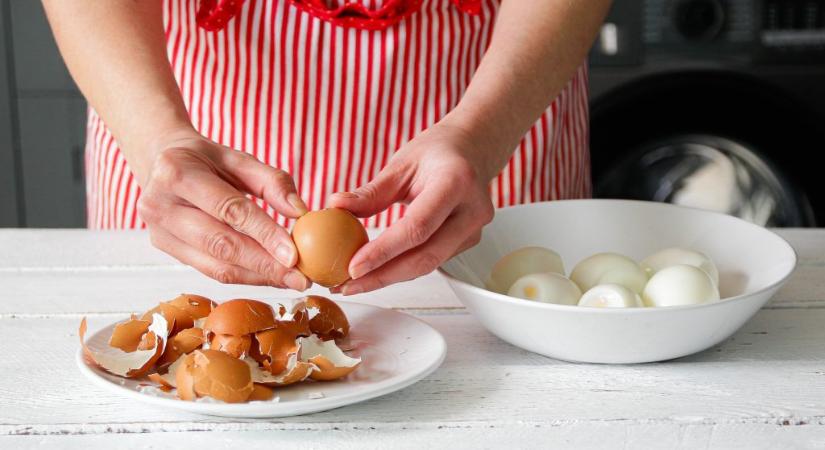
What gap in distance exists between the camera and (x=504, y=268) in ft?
2.90

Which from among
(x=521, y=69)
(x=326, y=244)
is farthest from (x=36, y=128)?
(x=326, y=244)

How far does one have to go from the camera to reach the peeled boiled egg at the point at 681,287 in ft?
2.56

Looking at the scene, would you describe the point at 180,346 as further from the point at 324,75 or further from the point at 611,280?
the point at 324,75

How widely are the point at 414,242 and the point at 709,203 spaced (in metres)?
1.64

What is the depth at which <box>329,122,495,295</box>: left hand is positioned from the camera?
75 centimetres

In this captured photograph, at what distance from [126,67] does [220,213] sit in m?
0.28

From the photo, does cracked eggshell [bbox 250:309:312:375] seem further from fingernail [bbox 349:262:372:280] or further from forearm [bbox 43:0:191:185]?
forearm [bbox 43:0:191:185]

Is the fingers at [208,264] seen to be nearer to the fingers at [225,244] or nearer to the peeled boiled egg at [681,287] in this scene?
the fingers at [225,244]

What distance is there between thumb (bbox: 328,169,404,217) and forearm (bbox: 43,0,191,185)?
0.18m

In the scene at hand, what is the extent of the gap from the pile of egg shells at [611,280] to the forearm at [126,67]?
0.32m

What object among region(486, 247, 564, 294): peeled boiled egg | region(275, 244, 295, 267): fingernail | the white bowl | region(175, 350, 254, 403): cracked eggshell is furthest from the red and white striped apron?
region(175, 350, 254, 403): cracked eggshell

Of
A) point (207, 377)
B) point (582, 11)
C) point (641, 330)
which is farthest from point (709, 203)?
point (207, 377)

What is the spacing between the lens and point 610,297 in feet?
2.56

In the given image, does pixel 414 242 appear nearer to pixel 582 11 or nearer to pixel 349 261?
pixel 349 261
